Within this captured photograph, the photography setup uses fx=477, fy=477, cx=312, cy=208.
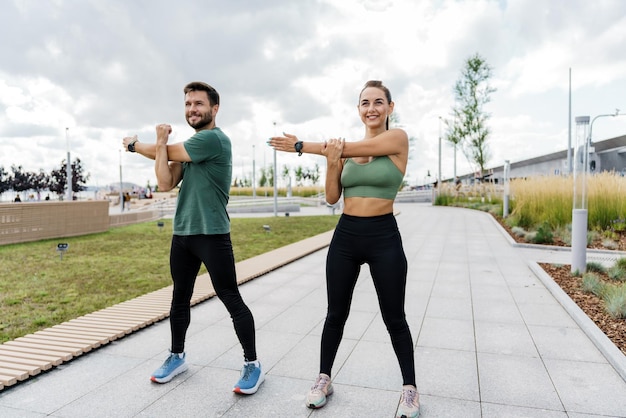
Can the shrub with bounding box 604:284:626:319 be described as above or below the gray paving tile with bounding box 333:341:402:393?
above

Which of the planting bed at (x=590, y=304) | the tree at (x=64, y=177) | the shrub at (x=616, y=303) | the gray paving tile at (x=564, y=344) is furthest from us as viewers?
the tree at (x=64, y=177)

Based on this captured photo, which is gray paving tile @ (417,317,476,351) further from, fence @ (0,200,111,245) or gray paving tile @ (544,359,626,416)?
fence @ (0,200,111,245)

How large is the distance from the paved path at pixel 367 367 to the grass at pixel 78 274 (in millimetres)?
1485

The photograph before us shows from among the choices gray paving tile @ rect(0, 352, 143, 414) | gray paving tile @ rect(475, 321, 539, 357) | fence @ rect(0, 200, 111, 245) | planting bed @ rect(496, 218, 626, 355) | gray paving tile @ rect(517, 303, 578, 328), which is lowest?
gray paving tile @ rect(517, 303, 578, 328)

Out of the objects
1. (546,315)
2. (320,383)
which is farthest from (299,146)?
(546,315)

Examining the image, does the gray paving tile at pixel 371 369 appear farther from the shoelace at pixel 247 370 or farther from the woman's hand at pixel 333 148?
the woman's hand at pixel 333 148

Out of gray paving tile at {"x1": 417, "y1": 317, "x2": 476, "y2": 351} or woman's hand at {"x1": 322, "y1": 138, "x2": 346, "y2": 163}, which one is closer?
woman's hand at {"x1": 322, "y1": 138, "x2": 346, "y2": 163}

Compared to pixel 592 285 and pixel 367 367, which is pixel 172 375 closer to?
pixel 367 367

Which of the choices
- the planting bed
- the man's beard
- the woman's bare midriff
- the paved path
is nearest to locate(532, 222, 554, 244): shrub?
the planting bed

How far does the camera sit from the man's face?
3.10 m

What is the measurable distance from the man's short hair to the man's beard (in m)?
0.09

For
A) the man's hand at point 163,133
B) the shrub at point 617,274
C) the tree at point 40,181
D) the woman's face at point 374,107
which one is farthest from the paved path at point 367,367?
→ the tree at point 40,181

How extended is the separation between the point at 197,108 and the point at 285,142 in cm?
75

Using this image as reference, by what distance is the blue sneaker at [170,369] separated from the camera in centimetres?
331
